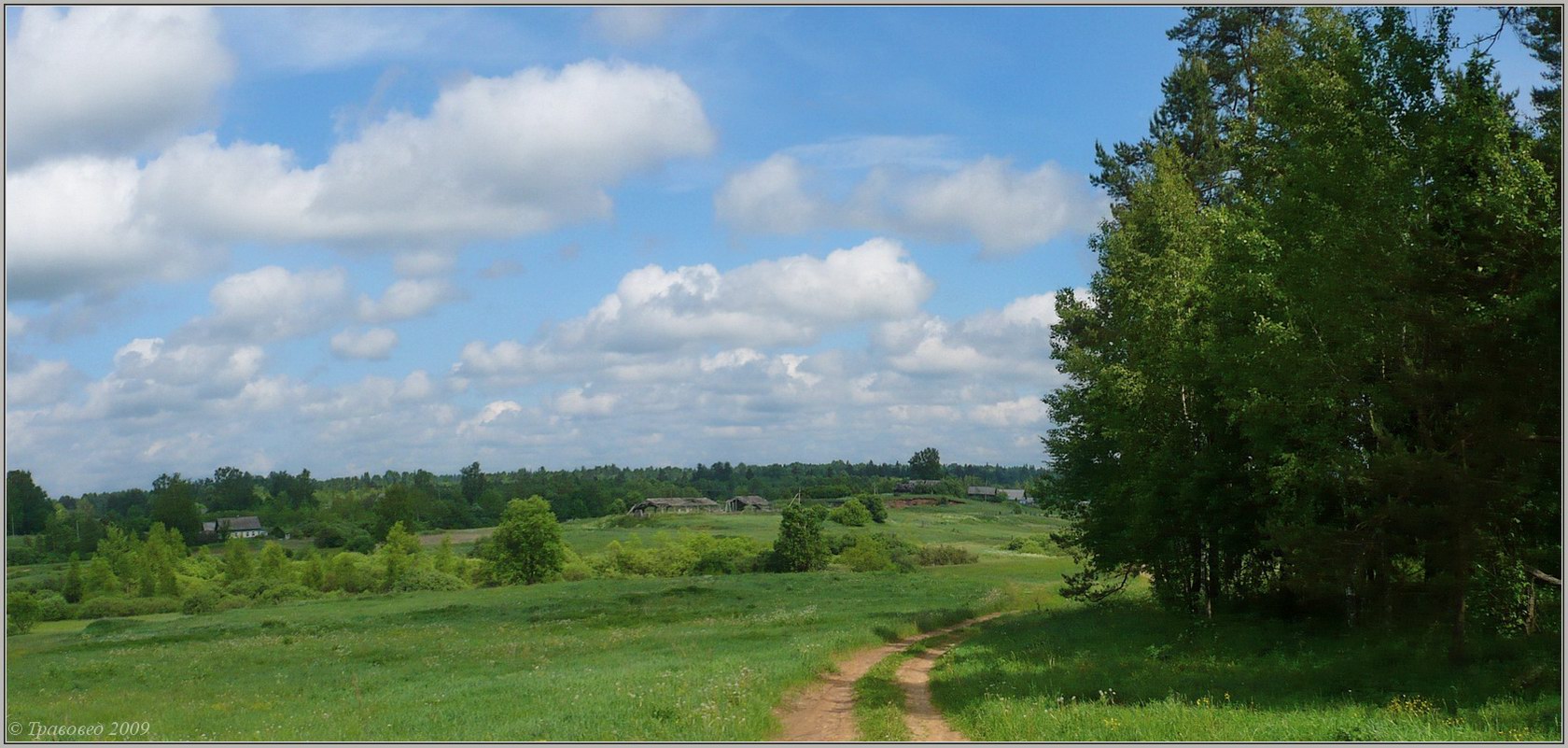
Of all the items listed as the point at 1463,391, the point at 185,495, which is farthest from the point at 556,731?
the point at 185,495

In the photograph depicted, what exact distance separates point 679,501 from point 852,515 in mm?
50722

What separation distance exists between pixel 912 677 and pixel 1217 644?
7.85 metres

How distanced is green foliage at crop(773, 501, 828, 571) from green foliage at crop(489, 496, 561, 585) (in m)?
22.9

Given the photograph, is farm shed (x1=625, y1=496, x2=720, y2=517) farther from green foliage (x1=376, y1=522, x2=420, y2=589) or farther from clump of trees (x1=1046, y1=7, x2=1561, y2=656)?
clump of trees (x1=1046, y1=7, x2=1561, y2=656)

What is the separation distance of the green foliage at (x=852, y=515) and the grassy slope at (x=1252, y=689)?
11908 cm

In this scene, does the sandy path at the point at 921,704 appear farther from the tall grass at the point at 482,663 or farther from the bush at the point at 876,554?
the bush at the point at 876,554

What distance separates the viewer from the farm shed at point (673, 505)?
179125mm

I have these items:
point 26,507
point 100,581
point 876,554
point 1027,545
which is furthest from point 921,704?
point 26,507

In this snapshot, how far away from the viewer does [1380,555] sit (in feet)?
63.4

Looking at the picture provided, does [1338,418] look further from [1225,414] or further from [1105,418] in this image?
[1105,418]

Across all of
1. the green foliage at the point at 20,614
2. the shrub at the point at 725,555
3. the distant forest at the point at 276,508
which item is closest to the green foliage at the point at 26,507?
the distant forest at the point at 276,508

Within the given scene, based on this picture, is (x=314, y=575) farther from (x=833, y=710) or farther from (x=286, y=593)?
(x=833, y=710)

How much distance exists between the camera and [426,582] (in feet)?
285

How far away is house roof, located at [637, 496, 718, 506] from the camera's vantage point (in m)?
182
